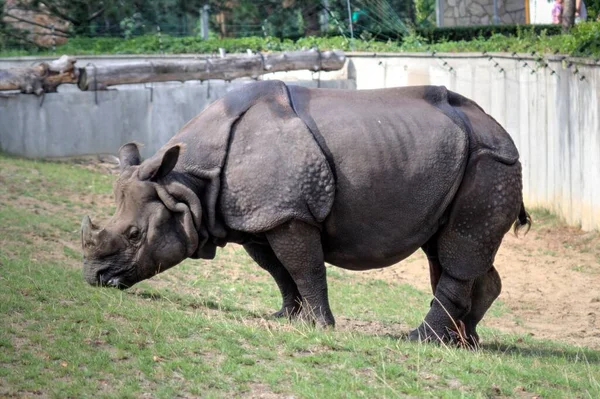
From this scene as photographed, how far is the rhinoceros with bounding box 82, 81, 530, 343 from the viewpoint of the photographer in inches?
331

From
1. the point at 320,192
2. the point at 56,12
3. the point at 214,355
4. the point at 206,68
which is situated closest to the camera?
the point at 214,355

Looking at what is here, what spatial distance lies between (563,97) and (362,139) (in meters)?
8.55

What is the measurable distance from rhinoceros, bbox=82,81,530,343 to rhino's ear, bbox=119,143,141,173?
0.74ft

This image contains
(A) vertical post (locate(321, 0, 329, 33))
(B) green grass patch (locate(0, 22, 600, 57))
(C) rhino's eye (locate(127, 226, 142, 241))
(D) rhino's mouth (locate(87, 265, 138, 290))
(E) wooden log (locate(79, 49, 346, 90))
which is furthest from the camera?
(A) vertical post (locate(321, 0, 329, 33))

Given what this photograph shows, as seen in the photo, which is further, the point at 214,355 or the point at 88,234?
the point at 88,234

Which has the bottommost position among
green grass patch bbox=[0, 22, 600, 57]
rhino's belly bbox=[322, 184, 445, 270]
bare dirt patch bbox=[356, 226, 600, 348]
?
bare dirt patch bbox=[356, 226, 600, 348]

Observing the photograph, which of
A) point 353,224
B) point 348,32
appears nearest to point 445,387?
point 353,224

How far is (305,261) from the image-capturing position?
8516 mm

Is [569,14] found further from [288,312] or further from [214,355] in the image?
[214,355]

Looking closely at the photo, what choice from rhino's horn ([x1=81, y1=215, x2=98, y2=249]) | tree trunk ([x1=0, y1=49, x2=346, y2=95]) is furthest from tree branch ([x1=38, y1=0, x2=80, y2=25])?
rhino's horn ([x1=81, y1=215, x2=98, y2=249])

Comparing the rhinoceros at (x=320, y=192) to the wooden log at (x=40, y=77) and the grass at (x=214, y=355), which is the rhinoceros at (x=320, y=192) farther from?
the wooden log at (x=40, y=77)

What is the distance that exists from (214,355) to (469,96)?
1323 cm

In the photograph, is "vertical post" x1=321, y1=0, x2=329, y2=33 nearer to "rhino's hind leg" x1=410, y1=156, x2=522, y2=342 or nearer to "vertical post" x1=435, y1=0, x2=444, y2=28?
"vertical post" x1=435, y1=0, x2=444, y2=28

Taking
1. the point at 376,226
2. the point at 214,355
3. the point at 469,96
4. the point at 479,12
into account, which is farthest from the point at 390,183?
the point at 479,12
